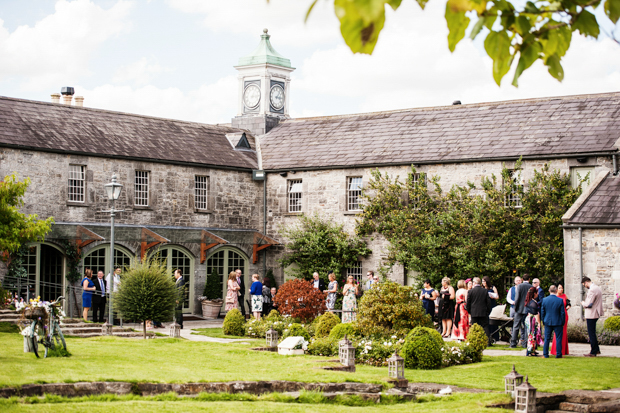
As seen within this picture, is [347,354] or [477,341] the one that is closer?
[347,354]

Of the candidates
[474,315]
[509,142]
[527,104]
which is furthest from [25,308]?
[527,104]

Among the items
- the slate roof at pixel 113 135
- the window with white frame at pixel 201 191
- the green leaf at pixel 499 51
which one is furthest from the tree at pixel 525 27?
the window with white frame at pixel 201 191

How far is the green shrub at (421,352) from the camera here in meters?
15.0

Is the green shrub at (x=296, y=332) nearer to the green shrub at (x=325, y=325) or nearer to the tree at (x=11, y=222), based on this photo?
the green shrub at (x=325, y=325)

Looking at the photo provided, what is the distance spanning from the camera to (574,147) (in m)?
24.1

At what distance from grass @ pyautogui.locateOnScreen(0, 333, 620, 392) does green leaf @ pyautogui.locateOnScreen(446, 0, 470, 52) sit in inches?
348

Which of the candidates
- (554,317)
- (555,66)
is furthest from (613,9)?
(554,317)

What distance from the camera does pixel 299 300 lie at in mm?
21172

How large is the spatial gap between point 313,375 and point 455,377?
2.60 m

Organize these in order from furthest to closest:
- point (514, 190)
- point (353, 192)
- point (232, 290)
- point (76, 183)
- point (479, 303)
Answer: point (353, 192) → point (76, 183) → point (514, 190) → point (232, 290) → point (479, 303)

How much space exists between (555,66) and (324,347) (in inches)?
524

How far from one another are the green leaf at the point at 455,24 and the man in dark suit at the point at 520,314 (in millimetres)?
14556

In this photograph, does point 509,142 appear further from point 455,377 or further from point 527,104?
Result: point 455,377

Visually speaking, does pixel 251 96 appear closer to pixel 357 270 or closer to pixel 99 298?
pixel 357 270
